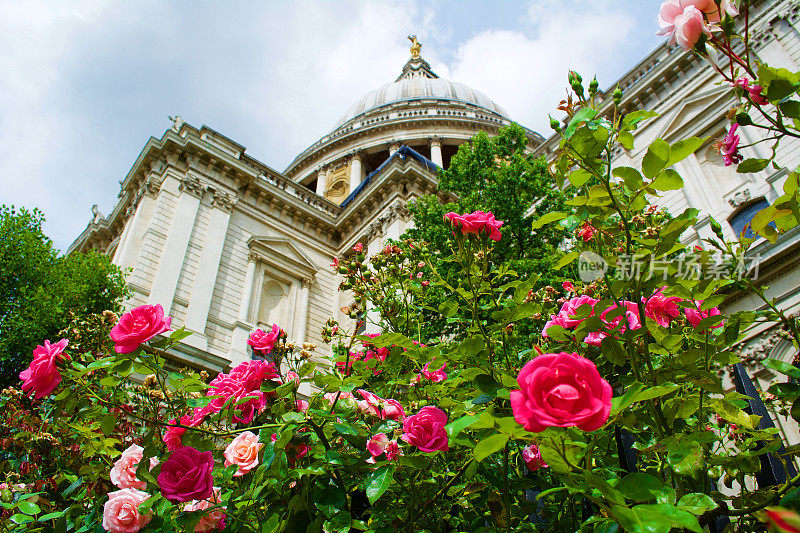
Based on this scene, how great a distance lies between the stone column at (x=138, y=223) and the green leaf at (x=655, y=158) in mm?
14292

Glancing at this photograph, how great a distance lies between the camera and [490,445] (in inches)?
52.5

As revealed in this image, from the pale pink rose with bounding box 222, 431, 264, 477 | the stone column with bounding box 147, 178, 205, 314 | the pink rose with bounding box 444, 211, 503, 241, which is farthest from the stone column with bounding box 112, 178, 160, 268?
the pink rose with bounding box 444, 211, 503, 241

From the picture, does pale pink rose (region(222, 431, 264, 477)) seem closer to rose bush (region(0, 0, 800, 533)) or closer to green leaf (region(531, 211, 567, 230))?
rose bush (region(0, 0, 800, 533))

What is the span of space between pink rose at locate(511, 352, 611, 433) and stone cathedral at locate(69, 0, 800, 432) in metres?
10.3

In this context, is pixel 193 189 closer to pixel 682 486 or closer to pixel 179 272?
pixel 179 272

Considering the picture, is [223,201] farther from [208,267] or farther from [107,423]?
[107,423]

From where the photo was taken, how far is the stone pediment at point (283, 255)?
15.7m

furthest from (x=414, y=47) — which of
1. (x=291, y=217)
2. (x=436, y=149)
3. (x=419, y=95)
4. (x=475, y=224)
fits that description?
(x=475, y=224)

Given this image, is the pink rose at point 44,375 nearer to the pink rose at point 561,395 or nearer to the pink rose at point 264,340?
the pink rose at point 264,340

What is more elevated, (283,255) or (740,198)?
(283,255)

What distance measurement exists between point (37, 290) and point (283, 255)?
21.8ft

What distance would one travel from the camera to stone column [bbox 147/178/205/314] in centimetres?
1244

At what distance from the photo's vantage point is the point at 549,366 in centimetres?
117

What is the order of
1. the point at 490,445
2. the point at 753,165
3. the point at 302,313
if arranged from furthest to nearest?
the point at 302,313, the point at 753,165, the point at 490,445
